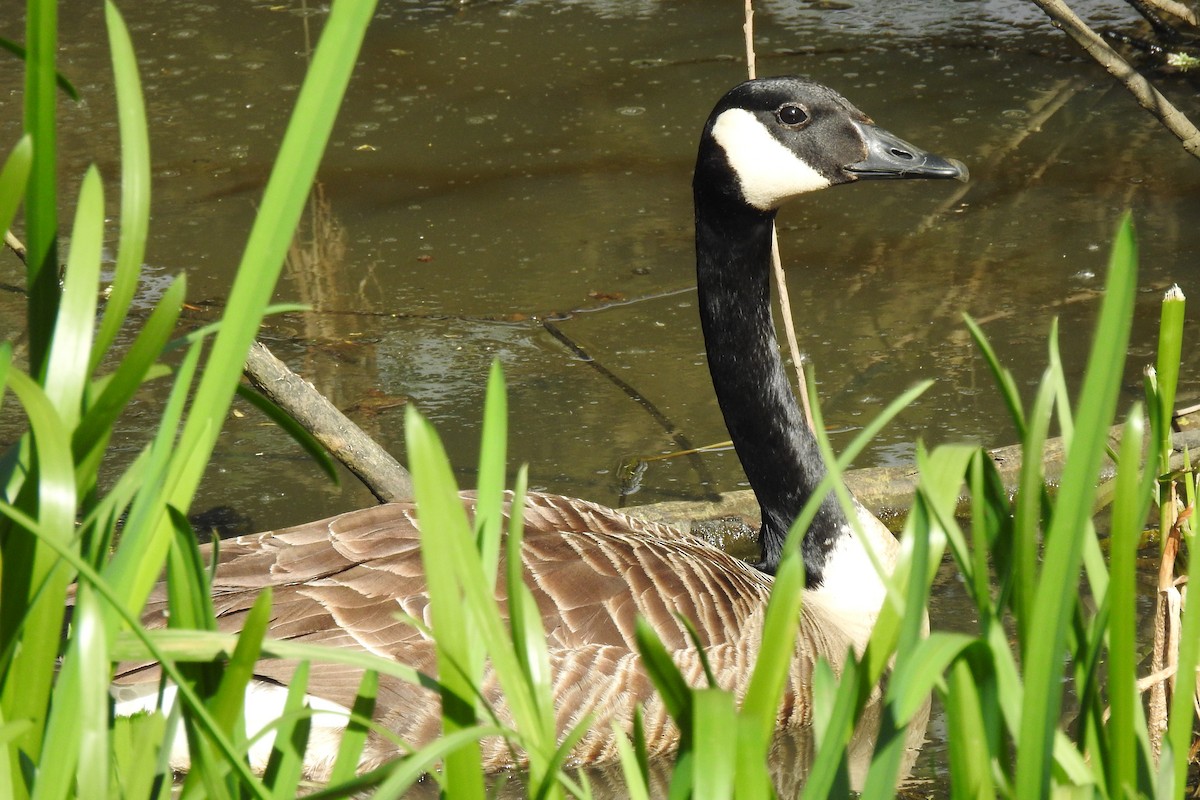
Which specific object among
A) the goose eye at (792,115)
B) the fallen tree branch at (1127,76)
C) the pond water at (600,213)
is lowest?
the pond water at (600,213)

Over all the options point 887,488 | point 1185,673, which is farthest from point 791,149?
point 1185,673

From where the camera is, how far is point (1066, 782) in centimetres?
147

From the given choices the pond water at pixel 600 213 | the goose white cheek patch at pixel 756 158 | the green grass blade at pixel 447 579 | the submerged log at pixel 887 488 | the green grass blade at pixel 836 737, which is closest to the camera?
the green grass blade at pixel 447 579

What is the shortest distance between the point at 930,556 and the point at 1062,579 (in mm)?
167

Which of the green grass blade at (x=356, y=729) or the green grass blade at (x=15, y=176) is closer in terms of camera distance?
the green grass blade at (x=15, y=176)

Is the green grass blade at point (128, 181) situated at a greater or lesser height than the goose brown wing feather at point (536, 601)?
greater

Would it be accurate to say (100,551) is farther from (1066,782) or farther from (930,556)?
(1066,782)

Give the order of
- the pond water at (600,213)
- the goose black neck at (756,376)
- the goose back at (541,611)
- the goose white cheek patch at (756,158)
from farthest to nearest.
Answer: the pond water at (600,213) < the goose black neck at (756,376) < the goose white cheek patch at (756,158) < the goose back at (541,611)

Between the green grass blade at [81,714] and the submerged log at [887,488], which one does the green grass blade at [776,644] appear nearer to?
the green grass blade at [81,714]

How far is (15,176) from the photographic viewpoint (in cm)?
125

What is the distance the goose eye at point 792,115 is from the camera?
12.8 feet

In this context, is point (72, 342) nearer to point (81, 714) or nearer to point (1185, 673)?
point (81, 714)

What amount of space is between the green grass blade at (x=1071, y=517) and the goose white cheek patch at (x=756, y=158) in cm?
262

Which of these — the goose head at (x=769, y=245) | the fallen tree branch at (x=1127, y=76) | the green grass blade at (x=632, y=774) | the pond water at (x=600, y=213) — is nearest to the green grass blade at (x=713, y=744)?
the green grass blade at (x=632, y=774)
